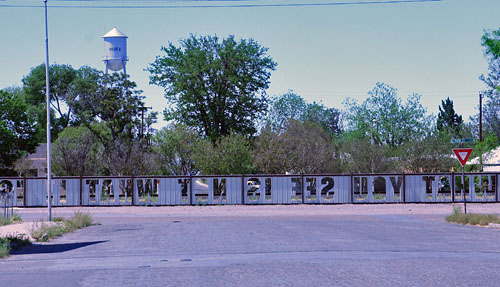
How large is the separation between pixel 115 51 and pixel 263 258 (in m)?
59.6

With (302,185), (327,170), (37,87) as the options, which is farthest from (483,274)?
(37,87)

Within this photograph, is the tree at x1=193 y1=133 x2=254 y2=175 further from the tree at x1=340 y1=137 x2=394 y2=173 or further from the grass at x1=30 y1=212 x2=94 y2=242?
the grass at x1=30 y1=212 x2=94 y2=242

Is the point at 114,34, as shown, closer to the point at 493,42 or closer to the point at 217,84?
the point at 217,84

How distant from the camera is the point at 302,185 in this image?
38.0 m

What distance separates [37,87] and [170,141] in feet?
149

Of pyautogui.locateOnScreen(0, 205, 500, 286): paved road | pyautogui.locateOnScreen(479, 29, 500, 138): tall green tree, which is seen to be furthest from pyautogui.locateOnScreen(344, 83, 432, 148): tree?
pyautogui.locateOnScreen(0, 205, 500, 286): paved road

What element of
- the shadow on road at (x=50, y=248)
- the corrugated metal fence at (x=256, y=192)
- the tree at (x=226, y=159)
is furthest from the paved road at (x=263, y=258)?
the tree at (x=226, y=159)

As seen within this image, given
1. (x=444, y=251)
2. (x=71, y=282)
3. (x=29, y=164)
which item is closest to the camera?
(x=71, y=282)

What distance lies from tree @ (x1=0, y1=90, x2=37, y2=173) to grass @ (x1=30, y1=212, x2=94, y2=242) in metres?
33.0

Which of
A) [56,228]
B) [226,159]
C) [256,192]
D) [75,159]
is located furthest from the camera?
[75,159]

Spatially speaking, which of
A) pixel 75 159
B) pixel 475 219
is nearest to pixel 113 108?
pixel 75 159

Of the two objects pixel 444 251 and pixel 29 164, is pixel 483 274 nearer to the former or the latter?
pixel 444 251

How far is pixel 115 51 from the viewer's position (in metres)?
69.2

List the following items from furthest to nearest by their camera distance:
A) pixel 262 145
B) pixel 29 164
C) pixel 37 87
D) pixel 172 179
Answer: pixel 37 87 → pixel 29 164 → pixel 262 145 → pixel 172 179
